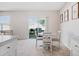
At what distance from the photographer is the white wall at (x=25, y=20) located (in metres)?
7.46

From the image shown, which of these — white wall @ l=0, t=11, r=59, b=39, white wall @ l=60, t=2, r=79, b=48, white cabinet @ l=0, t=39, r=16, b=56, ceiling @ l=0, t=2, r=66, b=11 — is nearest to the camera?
white cabinet @ l=0, t=39, r=16, b=56

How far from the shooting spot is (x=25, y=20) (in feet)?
25.7

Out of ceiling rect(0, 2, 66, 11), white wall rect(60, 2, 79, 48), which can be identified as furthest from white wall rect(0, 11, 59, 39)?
white wall rect(60, 2, 79, 48)

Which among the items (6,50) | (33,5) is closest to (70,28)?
(33,5)

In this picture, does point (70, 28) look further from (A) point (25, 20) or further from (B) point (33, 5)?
(A) point (25, 20)

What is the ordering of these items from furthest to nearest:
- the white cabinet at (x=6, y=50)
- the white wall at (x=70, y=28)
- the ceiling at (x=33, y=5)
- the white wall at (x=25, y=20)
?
1. the white wall at (x=25, y=20)
2. the ceiling at (x=33, y=5)
3. the white wall at (x=70, y=28)
4. the white cabinet at (x=6, y=50)

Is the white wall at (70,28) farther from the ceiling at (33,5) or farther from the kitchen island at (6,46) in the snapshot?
the kitchen island at (6,46)

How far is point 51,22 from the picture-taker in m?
7.88

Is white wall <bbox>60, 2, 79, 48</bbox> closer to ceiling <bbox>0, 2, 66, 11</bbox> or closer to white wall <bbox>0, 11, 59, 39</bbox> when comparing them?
ceiling <bbox>0, 2, 66, 11</bbox>

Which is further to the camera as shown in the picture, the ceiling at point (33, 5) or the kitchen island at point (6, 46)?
the ceiling at point (33, 5)

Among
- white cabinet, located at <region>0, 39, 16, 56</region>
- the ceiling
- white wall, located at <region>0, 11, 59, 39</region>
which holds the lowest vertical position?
white cabinet, located at <region>0, 39, 16, 56</region>

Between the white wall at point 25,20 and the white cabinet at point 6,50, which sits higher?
the white wall at point 25,20

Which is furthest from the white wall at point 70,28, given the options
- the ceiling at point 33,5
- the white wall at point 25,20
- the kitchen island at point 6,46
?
the kitchen island at point 6,46

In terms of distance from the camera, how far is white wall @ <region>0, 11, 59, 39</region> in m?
7.46
